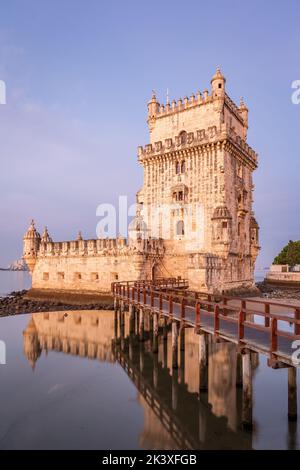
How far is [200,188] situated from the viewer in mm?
27656

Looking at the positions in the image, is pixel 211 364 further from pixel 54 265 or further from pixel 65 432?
pixel 54 265

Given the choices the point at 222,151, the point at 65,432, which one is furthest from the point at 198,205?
the point at 65,432

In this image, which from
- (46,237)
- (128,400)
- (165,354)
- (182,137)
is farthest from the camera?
(46,237)

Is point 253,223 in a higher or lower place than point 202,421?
higher

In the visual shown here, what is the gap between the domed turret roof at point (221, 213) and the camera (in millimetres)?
25636

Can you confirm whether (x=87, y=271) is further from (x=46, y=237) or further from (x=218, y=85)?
(x=218, y=85)

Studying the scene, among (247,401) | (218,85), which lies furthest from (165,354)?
(218,85)

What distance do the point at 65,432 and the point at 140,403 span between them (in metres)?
2.62

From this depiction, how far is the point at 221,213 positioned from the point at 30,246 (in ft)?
62.6

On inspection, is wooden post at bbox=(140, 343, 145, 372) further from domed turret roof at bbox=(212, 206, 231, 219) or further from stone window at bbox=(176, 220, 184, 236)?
stone window at bbox=(176, 220, 184, 236)

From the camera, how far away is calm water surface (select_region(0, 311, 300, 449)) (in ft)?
27.8

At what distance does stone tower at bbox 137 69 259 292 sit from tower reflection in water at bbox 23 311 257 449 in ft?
27.6
